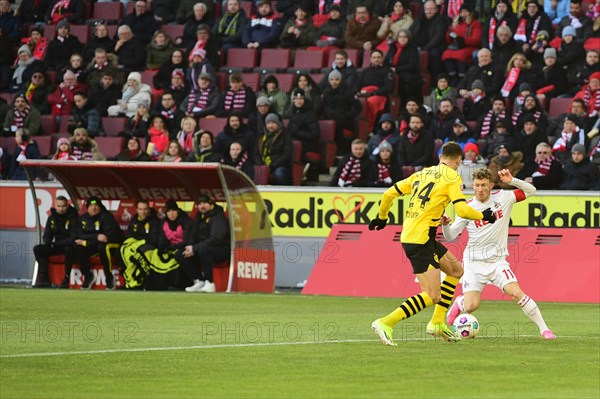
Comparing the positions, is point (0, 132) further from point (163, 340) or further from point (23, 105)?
point (163, 340)

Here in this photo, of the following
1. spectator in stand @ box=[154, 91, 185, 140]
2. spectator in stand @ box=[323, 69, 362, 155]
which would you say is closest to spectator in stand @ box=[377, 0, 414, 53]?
spectator in stand @ box=[323, 69, 362, 155]

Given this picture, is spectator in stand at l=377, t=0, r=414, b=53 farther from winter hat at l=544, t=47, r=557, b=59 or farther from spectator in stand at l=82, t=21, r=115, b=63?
spectator in stand at l=82, t=21, r=115, b=63

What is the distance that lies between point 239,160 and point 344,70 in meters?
3.40

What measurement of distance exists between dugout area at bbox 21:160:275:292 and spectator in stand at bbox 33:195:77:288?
0.35 metres

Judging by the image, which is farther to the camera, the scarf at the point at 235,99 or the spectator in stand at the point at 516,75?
the scarf at the point at 235,99

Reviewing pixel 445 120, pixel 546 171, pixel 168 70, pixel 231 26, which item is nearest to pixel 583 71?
pixel 445 120

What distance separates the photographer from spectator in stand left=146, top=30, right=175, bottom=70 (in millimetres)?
29031

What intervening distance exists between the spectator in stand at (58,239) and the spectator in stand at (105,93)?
5052 mm

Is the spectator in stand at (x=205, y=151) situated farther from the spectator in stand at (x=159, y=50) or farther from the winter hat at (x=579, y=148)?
the winter hat at (x=579, y=148)

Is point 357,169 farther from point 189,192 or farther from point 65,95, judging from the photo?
point 65,95

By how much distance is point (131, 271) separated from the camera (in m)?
23.1

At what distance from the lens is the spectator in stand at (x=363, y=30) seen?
2745 cm

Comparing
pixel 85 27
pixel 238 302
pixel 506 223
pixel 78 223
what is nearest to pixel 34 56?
pixel 85 27

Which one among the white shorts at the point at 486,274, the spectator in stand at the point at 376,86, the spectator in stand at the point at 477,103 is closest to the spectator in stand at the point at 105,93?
the spectator in stand at the point at 376,86
